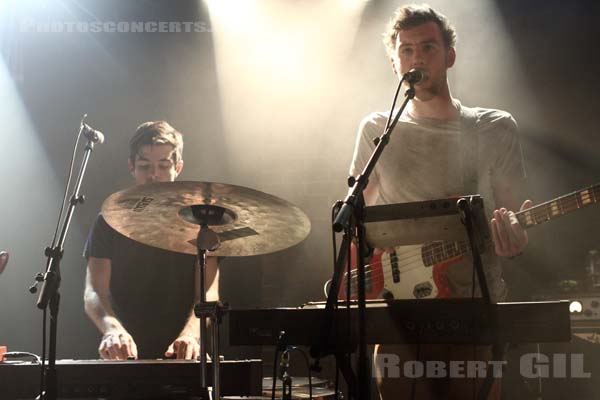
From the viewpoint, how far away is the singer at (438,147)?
9.18 ft

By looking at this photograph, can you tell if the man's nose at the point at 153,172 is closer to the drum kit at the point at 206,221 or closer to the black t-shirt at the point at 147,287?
the black t-shirt at the point at 147,287

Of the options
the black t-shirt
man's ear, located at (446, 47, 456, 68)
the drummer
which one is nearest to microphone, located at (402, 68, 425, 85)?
man's ear, located at (446, 47, 456, 68)

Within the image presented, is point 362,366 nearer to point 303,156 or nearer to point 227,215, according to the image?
point 227,215

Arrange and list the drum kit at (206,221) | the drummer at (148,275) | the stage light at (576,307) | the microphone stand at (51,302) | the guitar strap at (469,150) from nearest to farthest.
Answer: the microphone stand at (51,302) → the drum kit at (206,221) → the guitar strap at (469,150) → the drummer at (148,275) → the stage light at (576,307)

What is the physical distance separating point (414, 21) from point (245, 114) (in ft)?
5.88

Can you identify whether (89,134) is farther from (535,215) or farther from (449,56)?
(535,215)

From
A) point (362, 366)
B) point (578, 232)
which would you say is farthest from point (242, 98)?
point (362, 366)

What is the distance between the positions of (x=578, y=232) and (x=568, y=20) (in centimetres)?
148

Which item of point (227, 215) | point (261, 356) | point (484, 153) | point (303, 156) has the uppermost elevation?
point (303, 156)

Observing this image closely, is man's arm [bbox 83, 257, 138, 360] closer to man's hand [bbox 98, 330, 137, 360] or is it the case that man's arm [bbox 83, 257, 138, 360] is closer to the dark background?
man's hand [bbox 98, 330, 137, 360]

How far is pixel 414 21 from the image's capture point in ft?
9.99

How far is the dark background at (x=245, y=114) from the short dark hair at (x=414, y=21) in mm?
1220

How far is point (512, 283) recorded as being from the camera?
4.45m

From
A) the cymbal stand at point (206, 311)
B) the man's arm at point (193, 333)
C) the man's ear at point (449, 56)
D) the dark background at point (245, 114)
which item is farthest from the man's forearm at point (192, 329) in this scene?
the man's ear at point (449, 56)
